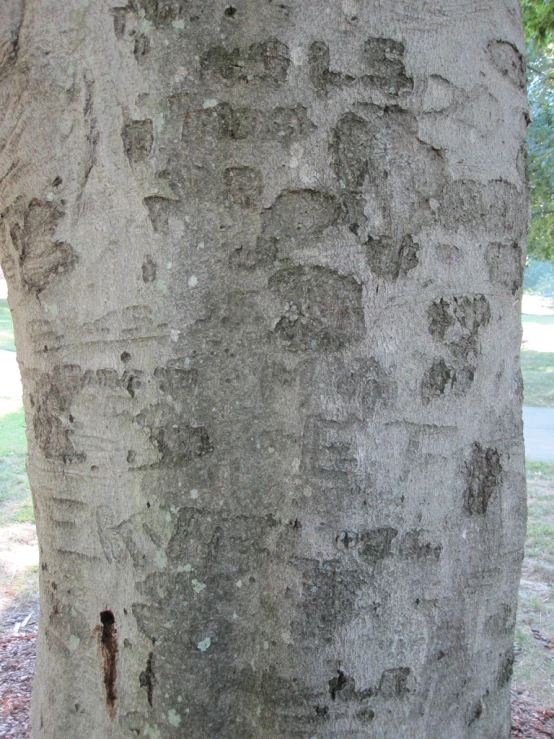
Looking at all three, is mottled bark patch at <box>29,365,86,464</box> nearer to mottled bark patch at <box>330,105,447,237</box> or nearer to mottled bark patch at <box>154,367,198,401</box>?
mottled bark patch at <box>154,367,198,401</box>

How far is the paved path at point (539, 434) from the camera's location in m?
7.68

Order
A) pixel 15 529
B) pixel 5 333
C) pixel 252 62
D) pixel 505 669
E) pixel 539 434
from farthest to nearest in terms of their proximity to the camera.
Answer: pixel 5 333 → pixel 539 434 → pixel 15 529 → pixel 505 669 → pixel 252 62

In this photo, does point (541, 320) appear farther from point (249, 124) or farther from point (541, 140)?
point (249, 124)

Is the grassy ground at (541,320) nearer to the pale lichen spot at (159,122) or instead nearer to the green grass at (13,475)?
the green grass at (13,475)

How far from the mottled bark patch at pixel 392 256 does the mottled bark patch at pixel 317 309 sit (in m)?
0.06

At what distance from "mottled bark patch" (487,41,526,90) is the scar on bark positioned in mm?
1482

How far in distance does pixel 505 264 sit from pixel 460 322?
0.19m

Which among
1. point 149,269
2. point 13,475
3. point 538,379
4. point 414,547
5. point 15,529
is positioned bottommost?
point 15,529

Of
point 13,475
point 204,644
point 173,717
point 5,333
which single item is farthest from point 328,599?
point 5,333

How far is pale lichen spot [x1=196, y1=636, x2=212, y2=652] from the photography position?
1.39 meters

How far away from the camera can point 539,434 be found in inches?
346

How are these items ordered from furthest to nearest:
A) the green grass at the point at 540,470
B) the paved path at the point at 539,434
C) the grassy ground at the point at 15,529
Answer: the paved path at the point at 539,434 < the green grass at the point at 540,470 < the grassy ground at the point at 15,529

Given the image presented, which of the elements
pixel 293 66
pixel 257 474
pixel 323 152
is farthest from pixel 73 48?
pixel 257 474

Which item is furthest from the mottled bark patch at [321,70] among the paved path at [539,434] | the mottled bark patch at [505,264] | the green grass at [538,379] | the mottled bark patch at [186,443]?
the green grass at [538,379]
